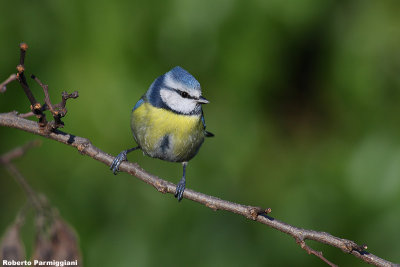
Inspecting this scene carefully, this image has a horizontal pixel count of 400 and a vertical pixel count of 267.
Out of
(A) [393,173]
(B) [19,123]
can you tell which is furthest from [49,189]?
(A) [393,173]

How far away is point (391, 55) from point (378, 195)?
0.71 m

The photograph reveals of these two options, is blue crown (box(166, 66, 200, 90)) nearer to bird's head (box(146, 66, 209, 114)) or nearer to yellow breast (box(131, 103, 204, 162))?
bird's head (box(146, 66, 209, 114))

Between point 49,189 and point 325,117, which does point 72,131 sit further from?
point 325,117

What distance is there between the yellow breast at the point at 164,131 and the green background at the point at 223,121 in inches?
7.9


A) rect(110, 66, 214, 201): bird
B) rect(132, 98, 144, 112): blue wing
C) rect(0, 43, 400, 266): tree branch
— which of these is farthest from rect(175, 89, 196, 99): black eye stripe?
rect(0, 43, 400, 266): tree branch

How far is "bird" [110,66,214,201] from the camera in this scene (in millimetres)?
2404

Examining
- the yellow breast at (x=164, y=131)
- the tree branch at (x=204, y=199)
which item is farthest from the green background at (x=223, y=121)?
the tree branch at (x=204, y=199)

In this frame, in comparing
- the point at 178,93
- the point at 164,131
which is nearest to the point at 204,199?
the point at 164,131

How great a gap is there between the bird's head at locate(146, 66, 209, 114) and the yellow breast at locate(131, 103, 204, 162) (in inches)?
1.3

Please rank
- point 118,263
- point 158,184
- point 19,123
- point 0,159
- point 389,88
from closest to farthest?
point 0,159 < point 19,123 < point 158,184 < point 118,263 < point 389,88

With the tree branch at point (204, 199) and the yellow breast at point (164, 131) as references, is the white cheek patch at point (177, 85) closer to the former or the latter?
the yellow breast at point (164, 131)

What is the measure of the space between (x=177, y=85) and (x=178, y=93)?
0.04 m

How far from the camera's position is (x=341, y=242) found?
168 centimetres

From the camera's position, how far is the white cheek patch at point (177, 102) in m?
2.44
